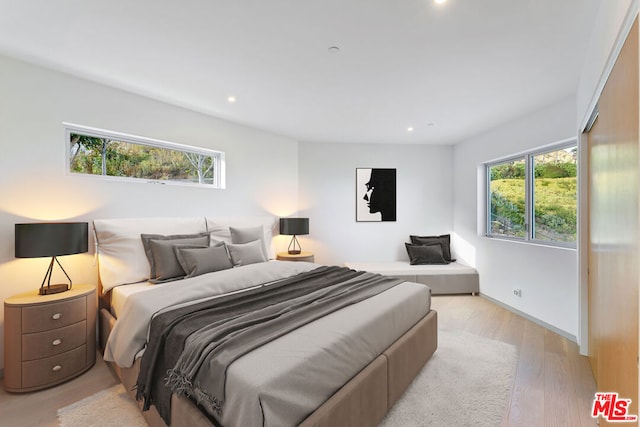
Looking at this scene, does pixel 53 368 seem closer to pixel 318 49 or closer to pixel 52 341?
pixel 52 341

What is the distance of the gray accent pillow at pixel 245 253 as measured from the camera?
314 centimetres

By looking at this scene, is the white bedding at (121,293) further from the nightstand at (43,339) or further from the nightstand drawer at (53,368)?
the nightstand drawer at (53,368)

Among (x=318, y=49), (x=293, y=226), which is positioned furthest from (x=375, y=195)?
(x=318, y=49)

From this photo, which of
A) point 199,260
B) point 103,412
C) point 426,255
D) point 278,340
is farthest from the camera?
point 426,255

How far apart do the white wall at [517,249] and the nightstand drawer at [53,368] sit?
15.0 feet

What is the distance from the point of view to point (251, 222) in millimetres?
3945

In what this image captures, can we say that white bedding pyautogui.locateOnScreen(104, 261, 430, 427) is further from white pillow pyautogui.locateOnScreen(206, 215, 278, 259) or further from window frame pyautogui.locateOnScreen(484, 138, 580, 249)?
window frame pyautogui.locateOnScreen(484, 138, 580, 249)

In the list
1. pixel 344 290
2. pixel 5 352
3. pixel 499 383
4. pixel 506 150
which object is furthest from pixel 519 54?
pixel 5 352

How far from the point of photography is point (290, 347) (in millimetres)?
1432

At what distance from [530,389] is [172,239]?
10.9 ft

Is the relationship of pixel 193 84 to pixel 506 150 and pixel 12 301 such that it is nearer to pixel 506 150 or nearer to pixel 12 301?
pixel 12 301

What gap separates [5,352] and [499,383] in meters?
3.68

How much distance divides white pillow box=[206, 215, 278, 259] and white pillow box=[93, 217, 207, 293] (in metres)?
0.75

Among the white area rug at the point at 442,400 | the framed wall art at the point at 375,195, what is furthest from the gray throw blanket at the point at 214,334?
the framed wall art at the point at 375,195
